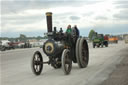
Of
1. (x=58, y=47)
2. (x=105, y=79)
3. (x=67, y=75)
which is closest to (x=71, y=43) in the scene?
(x=58, y=47)

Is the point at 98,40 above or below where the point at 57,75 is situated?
below

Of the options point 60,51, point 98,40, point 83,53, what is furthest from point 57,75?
point 98,40

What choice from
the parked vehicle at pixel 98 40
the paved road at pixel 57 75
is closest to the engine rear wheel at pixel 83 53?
the paved road at pixel 57 75

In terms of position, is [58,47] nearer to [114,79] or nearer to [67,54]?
[67,54]

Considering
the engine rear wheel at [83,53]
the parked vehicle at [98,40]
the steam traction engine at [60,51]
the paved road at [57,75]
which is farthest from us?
the parked vehicle at [98,40]

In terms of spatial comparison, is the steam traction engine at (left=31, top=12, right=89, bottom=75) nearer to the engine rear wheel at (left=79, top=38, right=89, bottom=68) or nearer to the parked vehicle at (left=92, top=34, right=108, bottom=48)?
the engine rear wheel at (left=79, top=38, right=89, bottom=68)

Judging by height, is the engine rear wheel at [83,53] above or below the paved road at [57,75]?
above

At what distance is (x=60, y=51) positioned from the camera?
970 centimetres

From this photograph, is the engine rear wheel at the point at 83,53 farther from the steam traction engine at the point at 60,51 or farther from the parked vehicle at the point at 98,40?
the parked vehicle at the point at 98,40

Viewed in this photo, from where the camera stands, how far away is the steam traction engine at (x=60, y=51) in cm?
930

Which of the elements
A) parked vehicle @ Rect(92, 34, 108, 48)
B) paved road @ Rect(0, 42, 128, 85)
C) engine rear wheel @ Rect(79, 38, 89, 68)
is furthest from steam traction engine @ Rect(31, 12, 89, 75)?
parked vehicle @ Rect(92, 34, 108, 48)

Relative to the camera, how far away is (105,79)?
7.94m

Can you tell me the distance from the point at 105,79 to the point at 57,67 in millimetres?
3799

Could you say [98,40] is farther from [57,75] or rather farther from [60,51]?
[57,75]
